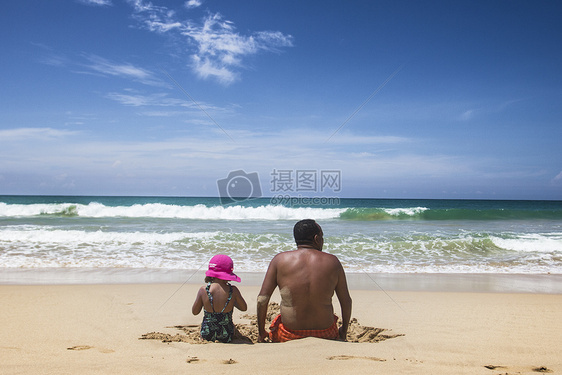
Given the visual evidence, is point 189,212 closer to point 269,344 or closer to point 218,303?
point 218,303

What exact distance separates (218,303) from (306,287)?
0.99 meters

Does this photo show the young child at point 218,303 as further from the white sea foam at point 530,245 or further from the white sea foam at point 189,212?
the white sea foam at point 189,212

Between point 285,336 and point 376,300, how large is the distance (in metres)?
2.79

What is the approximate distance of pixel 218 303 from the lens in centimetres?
356

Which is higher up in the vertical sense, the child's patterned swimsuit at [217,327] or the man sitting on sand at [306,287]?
the man sitting on sand at [306,287]

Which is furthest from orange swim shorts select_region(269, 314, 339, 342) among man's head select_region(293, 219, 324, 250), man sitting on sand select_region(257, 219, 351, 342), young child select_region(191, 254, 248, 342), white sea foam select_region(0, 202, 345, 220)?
white sea foam select_region(0, 202, 345, 220)

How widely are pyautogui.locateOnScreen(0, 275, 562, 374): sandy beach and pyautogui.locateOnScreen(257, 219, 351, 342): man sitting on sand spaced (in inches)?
7.3

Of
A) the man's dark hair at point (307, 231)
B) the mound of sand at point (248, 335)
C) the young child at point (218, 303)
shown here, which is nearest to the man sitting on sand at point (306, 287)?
the man's dark hair at point (307, 231)

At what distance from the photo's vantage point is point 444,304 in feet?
17.6

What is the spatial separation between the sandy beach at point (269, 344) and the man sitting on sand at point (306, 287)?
7.3 inches

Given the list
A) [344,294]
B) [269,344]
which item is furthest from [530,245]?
[269,344]

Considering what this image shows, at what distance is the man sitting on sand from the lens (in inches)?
122

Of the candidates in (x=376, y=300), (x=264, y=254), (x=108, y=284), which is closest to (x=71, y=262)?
(x=108, y=284)

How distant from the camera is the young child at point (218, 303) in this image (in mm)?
3555
